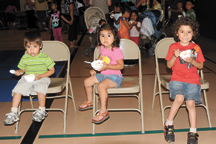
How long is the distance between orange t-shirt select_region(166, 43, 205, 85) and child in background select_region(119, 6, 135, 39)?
106 inches

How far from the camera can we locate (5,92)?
Result: 4355mm

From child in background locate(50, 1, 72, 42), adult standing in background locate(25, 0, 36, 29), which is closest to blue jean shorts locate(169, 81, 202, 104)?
child in background locate(50, 1, 72, 42)

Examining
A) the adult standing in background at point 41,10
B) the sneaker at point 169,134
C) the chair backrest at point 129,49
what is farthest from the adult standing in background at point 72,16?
the sneaker at point 169,134

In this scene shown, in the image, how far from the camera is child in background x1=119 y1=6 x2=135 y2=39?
18.1 feet

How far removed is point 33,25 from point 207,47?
340 inches

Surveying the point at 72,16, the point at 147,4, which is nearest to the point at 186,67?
the point at 147,4

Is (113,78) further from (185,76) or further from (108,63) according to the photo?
(185,76)

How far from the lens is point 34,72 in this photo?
3012mm

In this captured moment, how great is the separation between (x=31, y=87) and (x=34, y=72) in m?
0.18

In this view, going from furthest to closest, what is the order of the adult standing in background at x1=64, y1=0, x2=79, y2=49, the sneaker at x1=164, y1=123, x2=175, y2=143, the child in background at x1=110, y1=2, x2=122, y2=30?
the adult standing in background at x1=64, y1=0, x2=79, y2=49 < the child in background at x1=110, y1=2, x2=122, y2=30 < the sneaker at x1=164, y1=123, x2=175, y2=143

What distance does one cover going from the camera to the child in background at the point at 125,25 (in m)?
5.52

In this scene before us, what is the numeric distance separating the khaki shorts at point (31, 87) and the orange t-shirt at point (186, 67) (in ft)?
4.39

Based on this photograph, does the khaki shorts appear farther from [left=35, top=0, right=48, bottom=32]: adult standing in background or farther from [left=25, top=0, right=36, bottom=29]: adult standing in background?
[left=25, top=0, right=36, bottom=29]: adult standing in background

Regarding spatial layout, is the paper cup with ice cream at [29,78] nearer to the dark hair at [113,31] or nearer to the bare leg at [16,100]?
the bare leg at [16,100]
